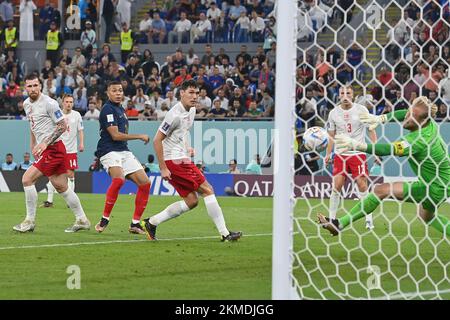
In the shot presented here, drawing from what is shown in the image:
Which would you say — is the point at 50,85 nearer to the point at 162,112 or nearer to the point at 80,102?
the point at 80,102

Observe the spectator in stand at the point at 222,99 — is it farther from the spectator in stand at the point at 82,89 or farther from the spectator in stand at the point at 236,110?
the spectator in stand at the point at 82,89

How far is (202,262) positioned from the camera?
35.4ft

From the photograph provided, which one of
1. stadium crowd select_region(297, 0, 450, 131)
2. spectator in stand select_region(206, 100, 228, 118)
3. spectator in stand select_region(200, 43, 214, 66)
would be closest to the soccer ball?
stadium crowd select_region(297, 0, 450, 131)

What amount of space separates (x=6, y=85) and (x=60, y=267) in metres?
20.6

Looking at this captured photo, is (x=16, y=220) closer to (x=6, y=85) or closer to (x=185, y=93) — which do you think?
(x=185, y=93)

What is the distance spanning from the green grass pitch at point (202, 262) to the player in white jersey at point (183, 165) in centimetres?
38

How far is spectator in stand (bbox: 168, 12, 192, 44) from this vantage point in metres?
30.0

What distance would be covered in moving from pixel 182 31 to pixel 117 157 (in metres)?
16.4

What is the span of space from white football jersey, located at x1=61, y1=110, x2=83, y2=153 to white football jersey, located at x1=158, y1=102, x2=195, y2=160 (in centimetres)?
732

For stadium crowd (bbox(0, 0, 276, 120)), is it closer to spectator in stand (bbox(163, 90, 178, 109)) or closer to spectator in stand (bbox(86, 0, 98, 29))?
spectator in stand (bbox(163, 90, 178, 109))

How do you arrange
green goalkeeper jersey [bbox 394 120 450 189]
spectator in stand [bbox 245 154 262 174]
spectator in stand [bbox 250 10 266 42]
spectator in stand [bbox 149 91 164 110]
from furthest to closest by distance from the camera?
spectator in stand [bbox 250 10 266 42], spectator in stand [bbox 149 91 164 110], spectator in stand [bbox 245 154 262 174], green goalkeeper jersey [bbox 394 120 450 189]

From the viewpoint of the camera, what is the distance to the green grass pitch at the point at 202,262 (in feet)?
28.7

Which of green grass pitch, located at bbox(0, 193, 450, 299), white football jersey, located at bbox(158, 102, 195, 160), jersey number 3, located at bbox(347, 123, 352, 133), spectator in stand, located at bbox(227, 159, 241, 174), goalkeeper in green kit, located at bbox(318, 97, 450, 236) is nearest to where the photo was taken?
green grass pitch, located at bbox(0, 193, 450, 299)
